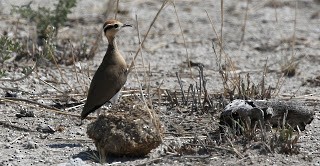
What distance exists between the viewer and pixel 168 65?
9.54 meters

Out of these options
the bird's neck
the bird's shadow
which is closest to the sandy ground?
the bird's shadow

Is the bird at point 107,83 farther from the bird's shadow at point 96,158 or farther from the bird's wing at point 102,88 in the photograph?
the bird's shadow at point 96,158

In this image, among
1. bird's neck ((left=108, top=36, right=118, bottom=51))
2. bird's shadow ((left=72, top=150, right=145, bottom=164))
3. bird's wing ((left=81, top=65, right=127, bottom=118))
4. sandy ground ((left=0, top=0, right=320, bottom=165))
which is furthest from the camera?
bird's neck ((left=108, top=36, right=118, bottom=51))

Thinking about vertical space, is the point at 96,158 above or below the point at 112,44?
below

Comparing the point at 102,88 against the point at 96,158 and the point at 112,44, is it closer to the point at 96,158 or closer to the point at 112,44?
the point at 112,44

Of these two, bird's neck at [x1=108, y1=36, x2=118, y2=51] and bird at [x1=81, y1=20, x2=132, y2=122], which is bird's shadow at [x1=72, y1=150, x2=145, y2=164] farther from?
bird's neck at [x1=108, y1=36, x2=118, y2=51]

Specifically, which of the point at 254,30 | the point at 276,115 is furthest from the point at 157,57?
the point at 276,115

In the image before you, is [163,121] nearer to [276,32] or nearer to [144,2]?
[276,32]

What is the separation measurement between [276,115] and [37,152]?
1.77 m

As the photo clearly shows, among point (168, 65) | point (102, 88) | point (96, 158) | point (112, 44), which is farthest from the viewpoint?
point (168, 65)

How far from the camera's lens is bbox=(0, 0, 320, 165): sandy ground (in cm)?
617

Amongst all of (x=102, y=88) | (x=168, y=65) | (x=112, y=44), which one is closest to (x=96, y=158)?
(x=102, y=88)

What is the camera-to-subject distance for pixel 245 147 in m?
6.10

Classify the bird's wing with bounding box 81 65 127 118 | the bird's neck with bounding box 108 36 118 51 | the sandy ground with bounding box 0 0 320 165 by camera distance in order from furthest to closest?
the bird's neck with bounding box 108 36 118 51
the bird's wing with bounding box 81 65 127 118
the sandy ground with bounding box 0 0 320 165
